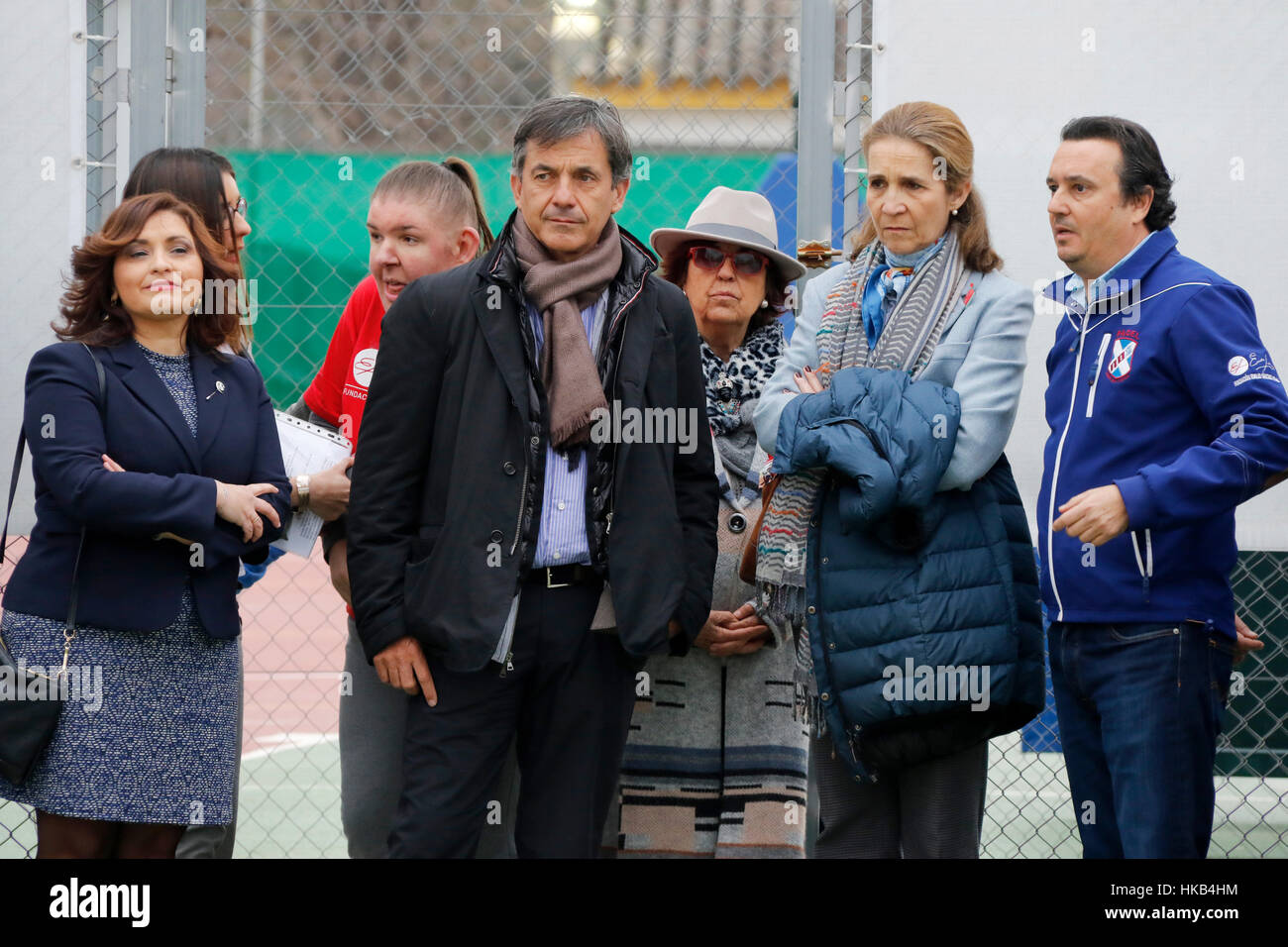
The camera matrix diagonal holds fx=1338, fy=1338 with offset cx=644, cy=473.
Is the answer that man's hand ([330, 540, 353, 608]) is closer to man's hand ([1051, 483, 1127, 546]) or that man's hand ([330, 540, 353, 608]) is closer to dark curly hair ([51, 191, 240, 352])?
dark curly hair ([51, 191, 240, 352])

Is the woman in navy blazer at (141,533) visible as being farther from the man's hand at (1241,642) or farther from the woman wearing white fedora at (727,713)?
the man's hand at (1241,642)

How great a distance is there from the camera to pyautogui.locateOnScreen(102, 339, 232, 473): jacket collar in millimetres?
3062

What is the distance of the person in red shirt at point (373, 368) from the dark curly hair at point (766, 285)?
1.71ft

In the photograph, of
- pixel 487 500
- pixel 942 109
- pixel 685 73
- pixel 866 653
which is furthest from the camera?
pixel 685 73

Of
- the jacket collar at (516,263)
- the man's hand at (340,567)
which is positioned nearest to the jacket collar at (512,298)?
the jacket collar at (516,263)

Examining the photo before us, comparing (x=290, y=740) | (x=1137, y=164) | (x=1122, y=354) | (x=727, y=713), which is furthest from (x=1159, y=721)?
(x=290, y=740)

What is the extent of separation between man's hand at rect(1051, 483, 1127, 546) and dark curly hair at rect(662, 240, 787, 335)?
3.84 feet

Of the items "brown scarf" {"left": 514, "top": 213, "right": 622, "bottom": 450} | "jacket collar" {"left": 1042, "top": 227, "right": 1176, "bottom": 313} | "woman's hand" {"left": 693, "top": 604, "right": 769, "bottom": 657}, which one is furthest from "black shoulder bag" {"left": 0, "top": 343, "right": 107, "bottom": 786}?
"jacket collar" {"left": 1042, "top": 227, "right": 1176, "bottom": 313}

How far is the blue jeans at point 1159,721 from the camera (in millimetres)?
2959

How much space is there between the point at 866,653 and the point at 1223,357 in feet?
3.40

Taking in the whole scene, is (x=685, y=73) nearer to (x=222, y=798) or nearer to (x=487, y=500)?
(x=487, y=500)

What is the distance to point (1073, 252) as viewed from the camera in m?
3.26

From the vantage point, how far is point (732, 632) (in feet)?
11.5
